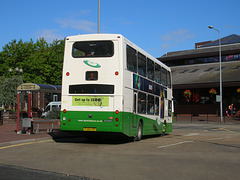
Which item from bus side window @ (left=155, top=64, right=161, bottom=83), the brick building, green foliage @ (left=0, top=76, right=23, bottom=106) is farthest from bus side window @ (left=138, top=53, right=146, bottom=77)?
green foliage @ (left=0, top=76, right=23, bottom=106)

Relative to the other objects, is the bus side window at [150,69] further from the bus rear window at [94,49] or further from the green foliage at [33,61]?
the green foliage at [33,61]

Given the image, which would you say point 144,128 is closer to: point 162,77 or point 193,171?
point 162,77

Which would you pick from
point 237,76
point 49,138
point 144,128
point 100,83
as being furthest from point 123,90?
point 237,76

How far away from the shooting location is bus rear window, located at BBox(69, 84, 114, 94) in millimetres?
13750

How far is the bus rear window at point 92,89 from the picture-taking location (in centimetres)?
1375

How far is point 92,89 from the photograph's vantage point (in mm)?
13867

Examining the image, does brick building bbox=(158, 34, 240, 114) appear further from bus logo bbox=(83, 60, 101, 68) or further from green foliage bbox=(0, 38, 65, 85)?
bus logo bbox=(83, 60, 101, 68)

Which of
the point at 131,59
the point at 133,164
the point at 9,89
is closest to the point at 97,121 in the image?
the point at 131,59

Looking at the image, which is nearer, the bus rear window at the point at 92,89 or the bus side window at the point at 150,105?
the bus rear window at the point at 92,89

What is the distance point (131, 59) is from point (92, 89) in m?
2.19

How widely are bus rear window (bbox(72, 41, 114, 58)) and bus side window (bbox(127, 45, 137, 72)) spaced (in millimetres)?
936

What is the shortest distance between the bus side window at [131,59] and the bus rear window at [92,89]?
1.30m

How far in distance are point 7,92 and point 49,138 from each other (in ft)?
141

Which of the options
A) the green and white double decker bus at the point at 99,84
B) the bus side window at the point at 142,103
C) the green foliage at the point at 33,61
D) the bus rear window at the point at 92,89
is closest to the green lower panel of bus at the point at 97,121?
the green and white double decker bus at the point at 99,84
